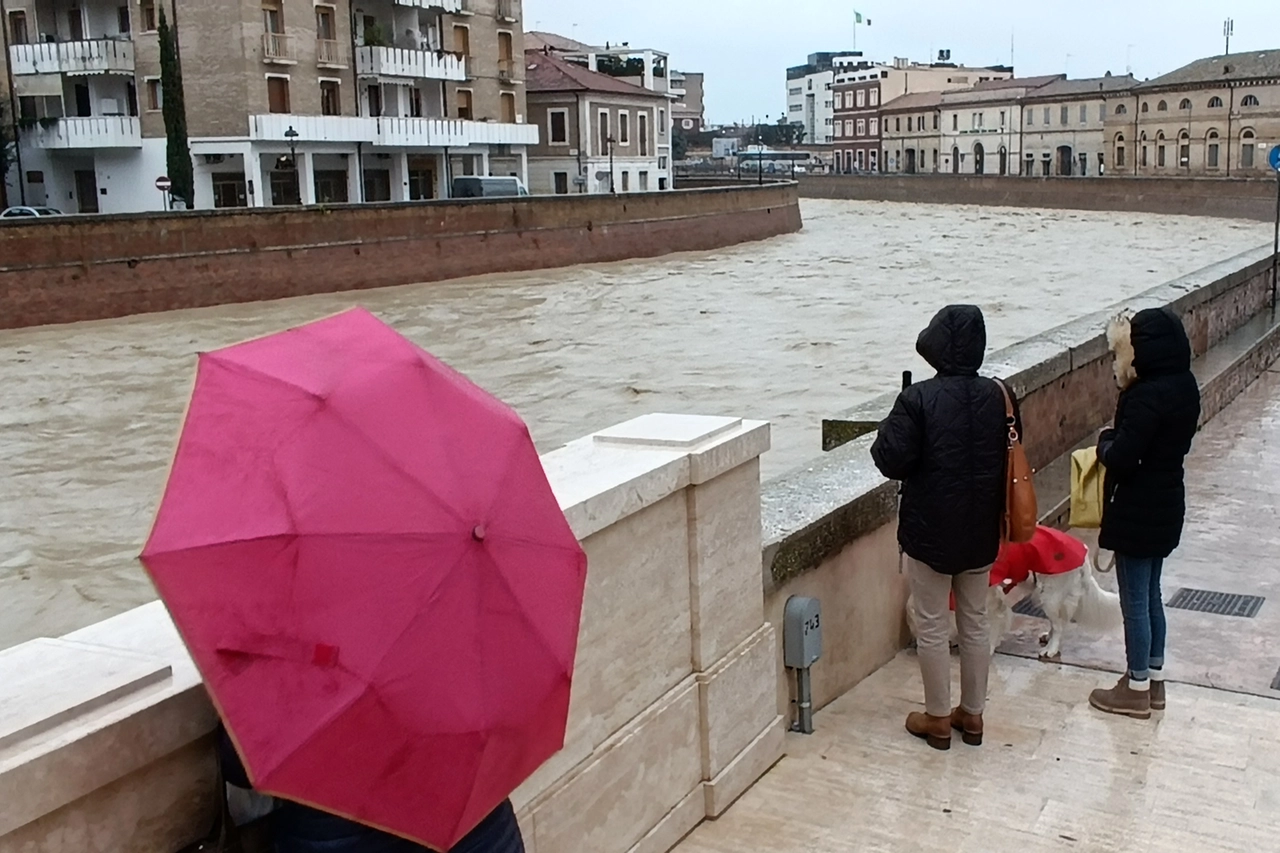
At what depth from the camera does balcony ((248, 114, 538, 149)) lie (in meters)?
40.9

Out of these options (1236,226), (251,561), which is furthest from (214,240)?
(1236,226)

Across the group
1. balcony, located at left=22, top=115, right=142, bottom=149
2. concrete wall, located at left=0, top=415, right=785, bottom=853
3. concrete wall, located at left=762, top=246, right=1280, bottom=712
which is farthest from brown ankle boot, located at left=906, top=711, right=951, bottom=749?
balcony, located at left=22, top=115, right=142, bottom=149

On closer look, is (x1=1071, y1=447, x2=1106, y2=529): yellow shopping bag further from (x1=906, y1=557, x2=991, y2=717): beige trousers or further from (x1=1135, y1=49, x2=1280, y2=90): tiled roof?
(x1=1135, y1=49, x2=1280, y2=90): tiled roof

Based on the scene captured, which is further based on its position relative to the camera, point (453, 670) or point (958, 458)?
point (958, 458)

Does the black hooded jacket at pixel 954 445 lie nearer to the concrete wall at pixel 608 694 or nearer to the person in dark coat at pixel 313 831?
the concrete wall at pixel 608 694

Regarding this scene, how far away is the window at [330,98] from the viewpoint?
145ft

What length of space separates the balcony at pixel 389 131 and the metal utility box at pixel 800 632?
38946 millimetres

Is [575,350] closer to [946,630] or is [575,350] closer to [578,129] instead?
[946,630]

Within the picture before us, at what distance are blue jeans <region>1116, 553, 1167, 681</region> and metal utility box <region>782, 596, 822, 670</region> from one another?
42.5 inches

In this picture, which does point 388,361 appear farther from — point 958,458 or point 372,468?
point 958,458

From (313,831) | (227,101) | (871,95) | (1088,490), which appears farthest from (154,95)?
(871,95)

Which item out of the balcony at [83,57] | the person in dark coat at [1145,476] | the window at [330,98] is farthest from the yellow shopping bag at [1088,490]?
the window at [330,98]

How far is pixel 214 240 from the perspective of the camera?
29.3 m

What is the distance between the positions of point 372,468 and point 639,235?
39.6 m
